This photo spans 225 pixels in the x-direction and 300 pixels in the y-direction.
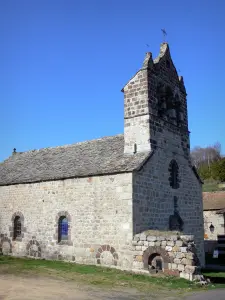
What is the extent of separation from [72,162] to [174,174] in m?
5.99

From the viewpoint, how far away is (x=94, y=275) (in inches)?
565

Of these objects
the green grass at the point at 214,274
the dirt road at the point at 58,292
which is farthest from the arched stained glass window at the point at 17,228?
the green grass at the point at 214,274

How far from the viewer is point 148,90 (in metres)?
18.2

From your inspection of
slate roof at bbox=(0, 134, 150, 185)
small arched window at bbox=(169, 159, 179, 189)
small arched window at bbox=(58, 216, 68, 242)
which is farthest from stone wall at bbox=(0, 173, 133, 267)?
small arched window at bbox=(169, 159, 179, 189)

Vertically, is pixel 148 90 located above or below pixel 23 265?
above

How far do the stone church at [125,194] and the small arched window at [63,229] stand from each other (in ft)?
0.17

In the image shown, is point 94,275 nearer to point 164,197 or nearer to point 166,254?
point 166,254

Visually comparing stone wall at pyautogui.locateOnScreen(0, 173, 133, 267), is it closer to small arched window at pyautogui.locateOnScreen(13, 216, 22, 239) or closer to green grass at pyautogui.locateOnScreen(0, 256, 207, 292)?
small arched window at pyautogui.locateOnScreen(13, 216, 22, 239)

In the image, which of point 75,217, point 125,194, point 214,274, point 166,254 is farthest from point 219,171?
point 166,254

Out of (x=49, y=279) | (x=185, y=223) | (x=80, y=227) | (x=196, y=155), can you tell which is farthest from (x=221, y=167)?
(x=49, y=279)

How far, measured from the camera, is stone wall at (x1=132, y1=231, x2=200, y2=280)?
14.0 metres

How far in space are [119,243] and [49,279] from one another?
158 inches

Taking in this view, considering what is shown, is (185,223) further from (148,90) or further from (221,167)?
(221,167)

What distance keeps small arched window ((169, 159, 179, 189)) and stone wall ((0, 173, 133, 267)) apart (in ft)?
12.2
